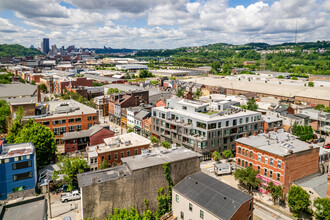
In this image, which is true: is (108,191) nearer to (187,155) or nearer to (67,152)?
(187,155)

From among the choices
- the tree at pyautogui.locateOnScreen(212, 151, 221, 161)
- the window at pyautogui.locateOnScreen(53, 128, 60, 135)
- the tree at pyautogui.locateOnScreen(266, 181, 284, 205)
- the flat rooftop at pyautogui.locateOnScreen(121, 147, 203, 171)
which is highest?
the flat rooftop at pyautogui.locateOnScreen(121, 147, 203, 171)

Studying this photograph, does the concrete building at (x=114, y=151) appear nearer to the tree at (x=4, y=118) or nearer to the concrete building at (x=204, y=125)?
the concrete building at (x=204, y=125)

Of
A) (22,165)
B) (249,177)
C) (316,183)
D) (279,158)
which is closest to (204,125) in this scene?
(249,177)

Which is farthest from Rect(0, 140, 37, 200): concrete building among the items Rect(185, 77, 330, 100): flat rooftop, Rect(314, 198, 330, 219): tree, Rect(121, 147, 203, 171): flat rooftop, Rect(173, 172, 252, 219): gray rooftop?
Rect(185, 77, 330, 100): flat rooftop

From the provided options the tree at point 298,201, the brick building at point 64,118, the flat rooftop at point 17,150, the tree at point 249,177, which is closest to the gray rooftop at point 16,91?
the brick building at point 64,118

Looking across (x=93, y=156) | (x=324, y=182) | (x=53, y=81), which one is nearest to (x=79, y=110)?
(x=93, y=156)

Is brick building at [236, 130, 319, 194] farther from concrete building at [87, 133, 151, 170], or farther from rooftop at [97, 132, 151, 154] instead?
concrete building at [87, 133, 151, 170]

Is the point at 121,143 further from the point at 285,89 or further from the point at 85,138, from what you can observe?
the point at 285,89
